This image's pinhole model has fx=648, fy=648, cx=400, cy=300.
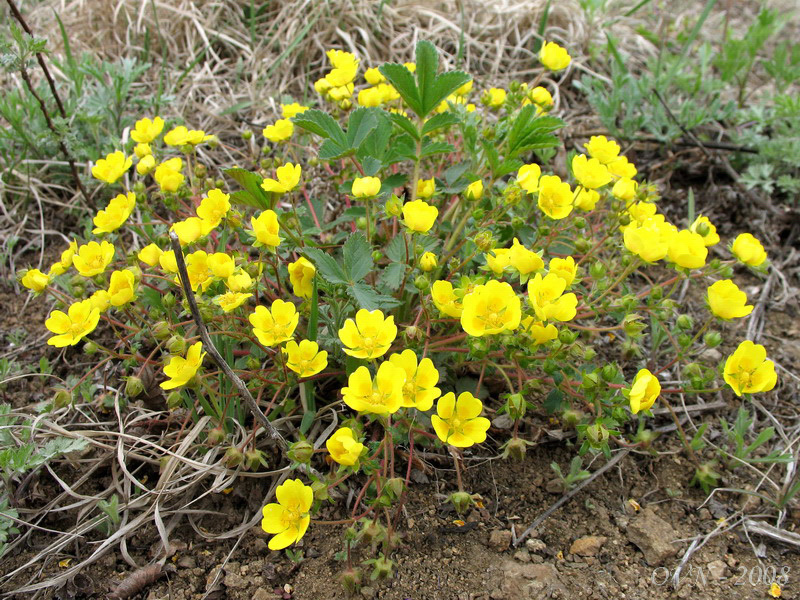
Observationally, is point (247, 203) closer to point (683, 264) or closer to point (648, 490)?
point (683, 264)

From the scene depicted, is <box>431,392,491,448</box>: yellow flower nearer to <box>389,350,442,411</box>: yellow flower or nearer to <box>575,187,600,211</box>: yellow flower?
<box>389,350,442,411</box>: yellow flower

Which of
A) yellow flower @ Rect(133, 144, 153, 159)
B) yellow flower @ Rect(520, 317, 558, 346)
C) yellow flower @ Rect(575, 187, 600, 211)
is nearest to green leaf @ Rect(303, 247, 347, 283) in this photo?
yellow flower @ Rect(520, 317, 558, 346)

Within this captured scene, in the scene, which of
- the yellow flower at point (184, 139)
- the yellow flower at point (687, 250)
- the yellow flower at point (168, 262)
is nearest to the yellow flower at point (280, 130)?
the yellow flower at point (184, 139)

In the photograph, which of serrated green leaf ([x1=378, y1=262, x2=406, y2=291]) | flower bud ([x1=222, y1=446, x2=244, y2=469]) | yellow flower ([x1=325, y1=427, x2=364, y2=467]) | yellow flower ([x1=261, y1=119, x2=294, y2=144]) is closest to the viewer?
yellow flower ([x1=325, y1=427, x2=364, y2=467])

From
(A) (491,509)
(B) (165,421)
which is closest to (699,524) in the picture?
(A) (491,509)

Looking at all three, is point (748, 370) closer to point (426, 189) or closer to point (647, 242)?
point (647, 242)

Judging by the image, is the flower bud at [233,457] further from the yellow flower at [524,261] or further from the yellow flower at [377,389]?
the yellow flower at [524,261]

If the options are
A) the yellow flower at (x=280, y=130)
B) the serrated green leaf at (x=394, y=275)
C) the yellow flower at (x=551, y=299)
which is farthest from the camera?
the yellow flower at (x=280, y=130)
